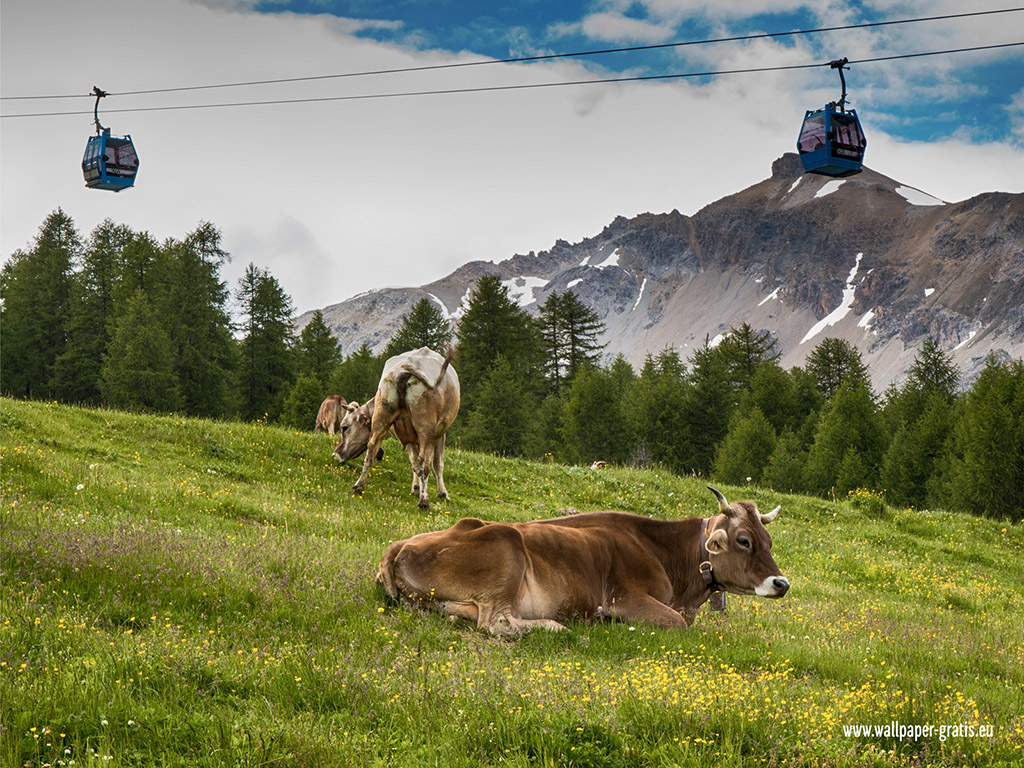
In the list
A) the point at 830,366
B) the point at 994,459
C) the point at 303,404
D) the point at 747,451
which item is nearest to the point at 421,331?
the point at 303,404

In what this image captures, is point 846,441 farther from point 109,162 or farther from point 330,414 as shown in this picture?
point 109,162

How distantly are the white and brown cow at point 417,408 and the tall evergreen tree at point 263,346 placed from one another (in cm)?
5170

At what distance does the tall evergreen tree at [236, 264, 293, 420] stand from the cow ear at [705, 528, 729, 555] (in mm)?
62221

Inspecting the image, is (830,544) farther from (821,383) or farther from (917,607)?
(821,383)

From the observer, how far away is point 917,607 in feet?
47.1

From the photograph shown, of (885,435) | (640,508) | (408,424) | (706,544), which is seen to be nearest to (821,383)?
(885,435)

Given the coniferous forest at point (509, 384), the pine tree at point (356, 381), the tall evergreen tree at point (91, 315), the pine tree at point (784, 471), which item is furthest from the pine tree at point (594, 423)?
the tall evergreen tree at point (91, 315)

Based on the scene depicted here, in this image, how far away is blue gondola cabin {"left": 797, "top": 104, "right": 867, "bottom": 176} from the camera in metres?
22.3

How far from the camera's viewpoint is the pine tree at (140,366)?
54.7m

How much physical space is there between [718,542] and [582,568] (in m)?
1.65

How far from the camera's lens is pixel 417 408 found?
60.4 feet

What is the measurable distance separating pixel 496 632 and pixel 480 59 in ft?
66.5

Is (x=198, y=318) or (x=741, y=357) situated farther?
(x=741, y=357)

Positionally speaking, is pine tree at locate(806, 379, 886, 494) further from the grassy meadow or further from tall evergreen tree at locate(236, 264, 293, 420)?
the grassy meadow
